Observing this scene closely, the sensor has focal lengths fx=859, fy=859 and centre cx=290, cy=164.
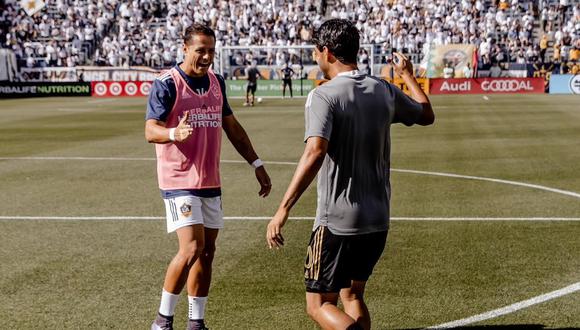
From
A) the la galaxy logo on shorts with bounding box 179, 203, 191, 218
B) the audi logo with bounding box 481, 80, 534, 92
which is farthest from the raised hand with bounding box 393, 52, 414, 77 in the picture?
the audi logo with bounding box 481, 80, 534, 92

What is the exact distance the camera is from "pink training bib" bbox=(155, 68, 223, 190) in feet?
21.3

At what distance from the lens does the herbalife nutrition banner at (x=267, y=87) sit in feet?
164

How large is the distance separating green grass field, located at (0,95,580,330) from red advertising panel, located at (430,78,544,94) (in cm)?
3000

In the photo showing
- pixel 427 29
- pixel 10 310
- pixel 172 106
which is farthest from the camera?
pixel 427 29

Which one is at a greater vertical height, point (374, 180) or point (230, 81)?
point (374, 180)

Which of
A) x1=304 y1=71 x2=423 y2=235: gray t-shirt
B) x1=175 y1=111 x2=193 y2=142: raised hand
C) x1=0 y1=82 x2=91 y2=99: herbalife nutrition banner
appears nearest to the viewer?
x1=304 y1=71 x2=423 y2=235: gray t-shirt

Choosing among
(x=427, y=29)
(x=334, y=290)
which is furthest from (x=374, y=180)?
(x=427, y=29)

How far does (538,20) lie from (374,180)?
5466 centimetres

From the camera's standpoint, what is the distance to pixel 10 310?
24.5 feet

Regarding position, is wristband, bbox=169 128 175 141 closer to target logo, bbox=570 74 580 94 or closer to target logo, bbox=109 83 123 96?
target logo, bbox=570 74 580 94

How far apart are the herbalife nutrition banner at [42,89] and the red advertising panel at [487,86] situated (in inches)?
853

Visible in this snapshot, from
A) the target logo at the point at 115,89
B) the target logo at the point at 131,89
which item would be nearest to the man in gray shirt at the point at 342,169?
the target logo at the point at 131,89

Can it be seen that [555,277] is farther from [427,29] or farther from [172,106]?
[427,29]

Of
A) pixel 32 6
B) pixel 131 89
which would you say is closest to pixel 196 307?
pixel 131 89
